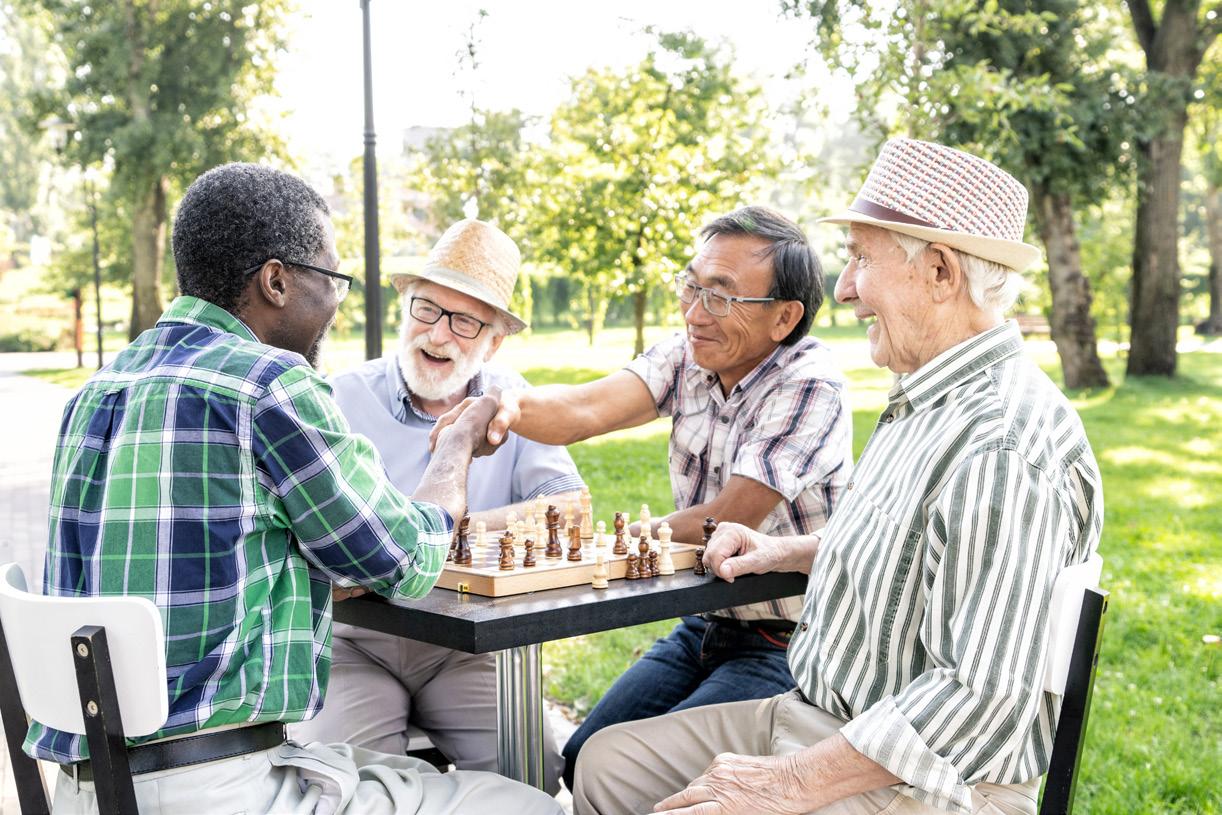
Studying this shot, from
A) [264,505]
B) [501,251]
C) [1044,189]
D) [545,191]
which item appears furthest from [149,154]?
[264,505]

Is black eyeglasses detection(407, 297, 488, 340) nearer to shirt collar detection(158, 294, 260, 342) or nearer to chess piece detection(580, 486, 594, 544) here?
chess piece detection(580, 486, 594, 544)

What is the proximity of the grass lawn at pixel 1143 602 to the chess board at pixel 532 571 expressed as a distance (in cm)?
223

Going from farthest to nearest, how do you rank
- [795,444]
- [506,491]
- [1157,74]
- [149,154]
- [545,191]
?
[149,154]
[545,191]
[1157,74]
[506,491]
[795,444]

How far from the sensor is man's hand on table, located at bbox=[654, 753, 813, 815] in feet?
7.15

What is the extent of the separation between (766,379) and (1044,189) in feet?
53.7

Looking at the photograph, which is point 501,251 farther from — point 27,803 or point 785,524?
point 27,803

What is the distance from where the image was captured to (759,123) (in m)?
22.7

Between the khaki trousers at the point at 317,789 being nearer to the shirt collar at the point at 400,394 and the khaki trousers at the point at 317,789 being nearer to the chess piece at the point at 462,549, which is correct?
the chess piece at the point at 462,549

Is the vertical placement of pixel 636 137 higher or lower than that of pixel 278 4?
lower

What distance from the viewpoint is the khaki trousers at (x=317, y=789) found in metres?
2.06

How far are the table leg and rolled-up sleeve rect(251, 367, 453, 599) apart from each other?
2.08ft

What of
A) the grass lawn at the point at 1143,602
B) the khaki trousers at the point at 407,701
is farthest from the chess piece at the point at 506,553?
Answer: the grass lawn at the point at 1143,602

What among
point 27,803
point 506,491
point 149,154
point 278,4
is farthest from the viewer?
point 278,4

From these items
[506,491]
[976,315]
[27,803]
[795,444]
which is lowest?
[27,803]
